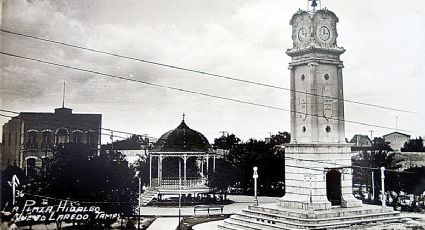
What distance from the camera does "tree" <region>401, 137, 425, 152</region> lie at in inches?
297

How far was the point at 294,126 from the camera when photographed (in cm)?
934

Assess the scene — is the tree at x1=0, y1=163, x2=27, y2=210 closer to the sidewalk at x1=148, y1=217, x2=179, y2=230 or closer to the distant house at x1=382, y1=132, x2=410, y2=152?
the sidewalk at x1=148, y1=217, x2=179, y2=230

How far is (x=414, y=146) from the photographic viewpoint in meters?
7.80

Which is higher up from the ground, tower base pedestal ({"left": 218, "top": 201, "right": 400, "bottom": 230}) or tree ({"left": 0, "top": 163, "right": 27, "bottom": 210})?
tree ({"left": 0, "top": 163, "right": 27, "bottom": 210})

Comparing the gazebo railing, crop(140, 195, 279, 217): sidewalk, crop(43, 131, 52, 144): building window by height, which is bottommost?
crop(140, 195, 279, 217): sidewalk

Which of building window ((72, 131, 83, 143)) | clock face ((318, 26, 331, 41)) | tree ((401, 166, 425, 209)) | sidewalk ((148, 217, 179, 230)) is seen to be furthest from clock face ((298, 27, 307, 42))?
sidewalk ((148, 217, 179, 230))

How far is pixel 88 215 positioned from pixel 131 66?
2456 millimetres

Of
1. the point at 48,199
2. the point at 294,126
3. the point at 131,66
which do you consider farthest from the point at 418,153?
the point at 48,199

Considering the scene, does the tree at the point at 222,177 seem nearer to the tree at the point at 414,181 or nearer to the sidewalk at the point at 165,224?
the sidewalk at the point at 165,224

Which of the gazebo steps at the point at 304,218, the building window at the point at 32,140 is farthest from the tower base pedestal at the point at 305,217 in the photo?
the building window at the point at 32,140

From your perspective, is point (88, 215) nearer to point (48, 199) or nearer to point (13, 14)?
point (48, 199)

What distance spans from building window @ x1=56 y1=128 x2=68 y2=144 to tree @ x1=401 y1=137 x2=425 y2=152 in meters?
5.61

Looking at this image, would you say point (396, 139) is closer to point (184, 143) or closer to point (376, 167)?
point (376, 167)

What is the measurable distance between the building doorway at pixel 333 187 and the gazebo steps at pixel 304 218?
1.00 ft
